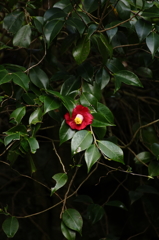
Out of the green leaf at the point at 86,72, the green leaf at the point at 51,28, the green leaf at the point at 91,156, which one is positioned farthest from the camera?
the green leaf at the point at 86,72

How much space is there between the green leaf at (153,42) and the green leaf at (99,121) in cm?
24

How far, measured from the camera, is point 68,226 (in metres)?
1.06

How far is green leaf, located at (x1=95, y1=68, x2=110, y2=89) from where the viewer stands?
1.10 m

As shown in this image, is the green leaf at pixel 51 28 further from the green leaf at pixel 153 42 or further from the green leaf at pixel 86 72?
the green leaf at pixel 153 42

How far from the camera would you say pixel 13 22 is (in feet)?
3.83

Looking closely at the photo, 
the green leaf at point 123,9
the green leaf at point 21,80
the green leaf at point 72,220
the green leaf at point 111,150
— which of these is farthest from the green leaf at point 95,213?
the green leaf at point 123,9

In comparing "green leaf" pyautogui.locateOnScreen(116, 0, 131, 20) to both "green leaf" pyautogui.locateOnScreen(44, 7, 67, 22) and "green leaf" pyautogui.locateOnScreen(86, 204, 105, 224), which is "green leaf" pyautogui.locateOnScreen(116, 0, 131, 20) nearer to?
"green leaf" pyautogui.locateOnScreen(44, 7, 67, 22)

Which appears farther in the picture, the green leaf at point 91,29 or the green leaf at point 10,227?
the green leaf at point 10,227

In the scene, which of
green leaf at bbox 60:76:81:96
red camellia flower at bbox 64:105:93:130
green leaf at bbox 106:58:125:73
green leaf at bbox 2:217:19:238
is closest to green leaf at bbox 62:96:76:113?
red camellia flower at bbox 64:105:93:130

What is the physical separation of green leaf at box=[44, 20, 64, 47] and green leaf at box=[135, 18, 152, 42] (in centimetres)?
22

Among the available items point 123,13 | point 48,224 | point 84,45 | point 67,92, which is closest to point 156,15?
point 123,13

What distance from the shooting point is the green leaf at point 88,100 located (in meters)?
0.97

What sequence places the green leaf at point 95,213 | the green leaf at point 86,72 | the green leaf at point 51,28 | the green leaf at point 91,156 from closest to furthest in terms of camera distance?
1. the green leaf at point 91,156
2. the green leaf at point 51,28
3. the green leaf at point 86,72
4. the green leaf at point 95,213

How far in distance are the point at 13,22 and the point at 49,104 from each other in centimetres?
42
